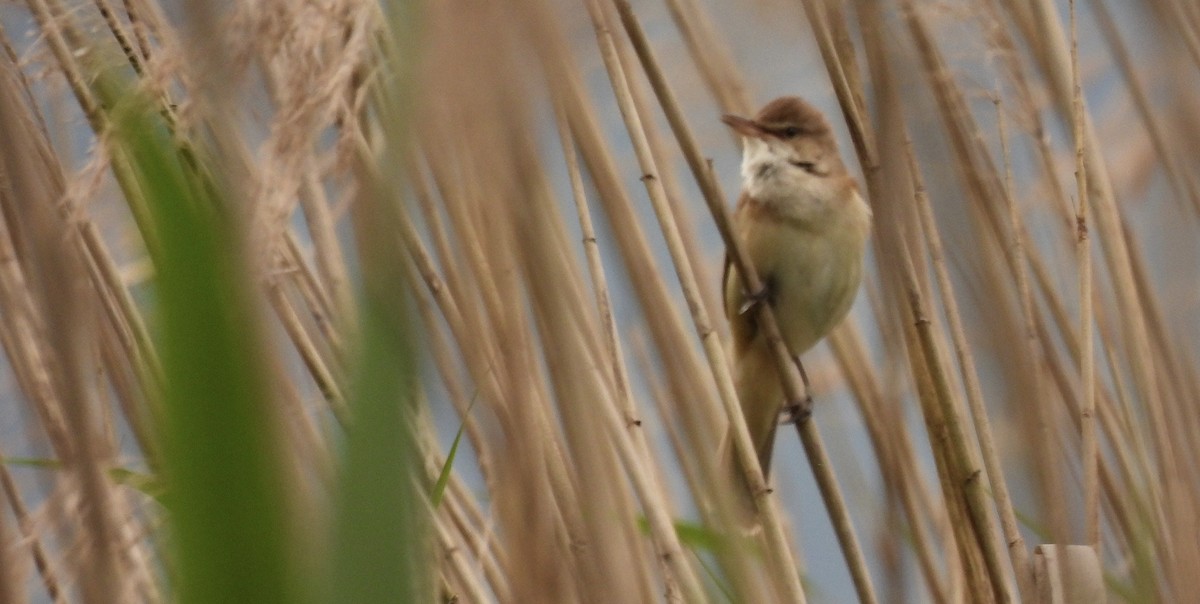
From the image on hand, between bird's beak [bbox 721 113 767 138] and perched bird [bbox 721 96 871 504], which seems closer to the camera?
bird's beak [bbox 721 113 767 138]

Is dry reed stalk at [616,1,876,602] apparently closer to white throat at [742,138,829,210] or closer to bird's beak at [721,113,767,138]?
bird's beak at [721,113,767,138]

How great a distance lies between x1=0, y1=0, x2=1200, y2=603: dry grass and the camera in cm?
47

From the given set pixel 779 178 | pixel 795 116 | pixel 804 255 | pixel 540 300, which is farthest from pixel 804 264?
pixel 540 300

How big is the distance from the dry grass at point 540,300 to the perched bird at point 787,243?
0.16 meters

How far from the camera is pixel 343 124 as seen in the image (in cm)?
94

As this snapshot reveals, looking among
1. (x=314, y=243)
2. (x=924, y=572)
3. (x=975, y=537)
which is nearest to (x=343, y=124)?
(x=314, y=243)

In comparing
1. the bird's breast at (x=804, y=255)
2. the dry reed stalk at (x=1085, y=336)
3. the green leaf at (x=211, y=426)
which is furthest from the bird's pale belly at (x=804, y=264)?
the green leaf at (x=211, y=426)

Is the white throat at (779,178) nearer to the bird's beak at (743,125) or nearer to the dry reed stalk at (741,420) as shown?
the bird's beak at (743,125)

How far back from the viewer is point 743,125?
6.10 feet

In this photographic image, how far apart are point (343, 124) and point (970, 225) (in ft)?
1.53

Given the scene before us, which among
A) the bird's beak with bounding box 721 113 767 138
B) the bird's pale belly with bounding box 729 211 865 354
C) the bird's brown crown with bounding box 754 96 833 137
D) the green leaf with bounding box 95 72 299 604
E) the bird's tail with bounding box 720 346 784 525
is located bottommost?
the green leaf with bounding box 95 72 299 604

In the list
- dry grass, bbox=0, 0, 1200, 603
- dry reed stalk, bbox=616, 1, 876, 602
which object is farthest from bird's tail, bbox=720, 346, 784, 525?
dry reed stalk, bbox=616, 1, 876, 602

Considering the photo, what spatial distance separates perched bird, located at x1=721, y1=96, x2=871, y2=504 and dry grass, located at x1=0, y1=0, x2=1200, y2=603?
16cm

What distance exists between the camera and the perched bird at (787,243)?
2.06 meters
